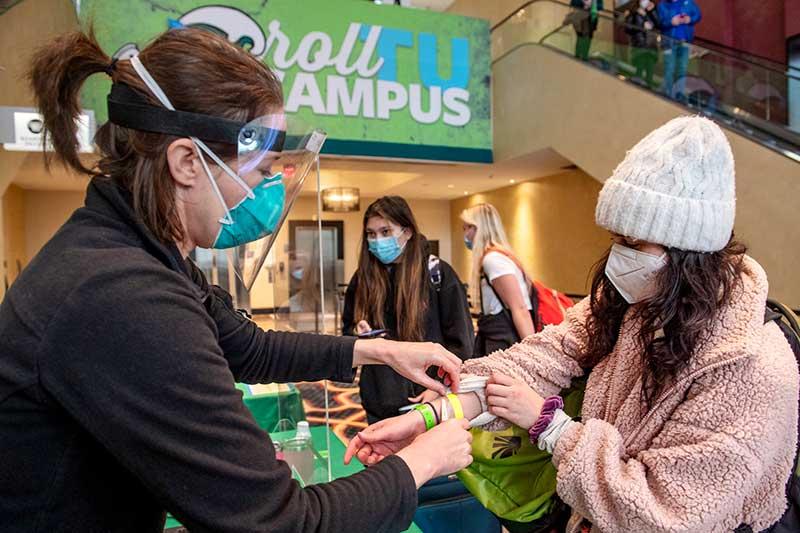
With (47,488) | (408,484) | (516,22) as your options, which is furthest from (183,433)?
(516,22)

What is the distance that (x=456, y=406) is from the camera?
1248 millimetres

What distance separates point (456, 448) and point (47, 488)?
584 mm

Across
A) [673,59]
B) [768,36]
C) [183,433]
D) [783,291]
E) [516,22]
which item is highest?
[516,22]

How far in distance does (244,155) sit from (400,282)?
60.7 inches

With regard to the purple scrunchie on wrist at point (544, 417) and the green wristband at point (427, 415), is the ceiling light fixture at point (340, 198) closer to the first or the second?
the green wristband at point (427, 415)

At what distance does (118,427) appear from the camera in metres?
0.59

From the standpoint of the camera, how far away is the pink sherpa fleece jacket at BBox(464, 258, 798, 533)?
2.86ft

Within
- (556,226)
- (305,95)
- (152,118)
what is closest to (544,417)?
(152,118)

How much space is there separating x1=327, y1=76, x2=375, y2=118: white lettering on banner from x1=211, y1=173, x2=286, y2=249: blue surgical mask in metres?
6.57

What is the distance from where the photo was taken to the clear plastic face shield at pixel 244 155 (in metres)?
0.77

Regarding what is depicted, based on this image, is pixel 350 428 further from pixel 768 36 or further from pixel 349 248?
pixel 349 248

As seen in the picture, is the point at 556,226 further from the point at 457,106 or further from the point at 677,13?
the point at 677,13

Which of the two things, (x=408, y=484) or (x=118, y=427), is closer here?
(x=118, y=427)

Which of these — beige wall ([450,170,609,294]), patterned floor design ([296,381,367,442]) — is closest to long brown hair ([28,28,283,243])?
patterned floor design ([296,381,367,442])
